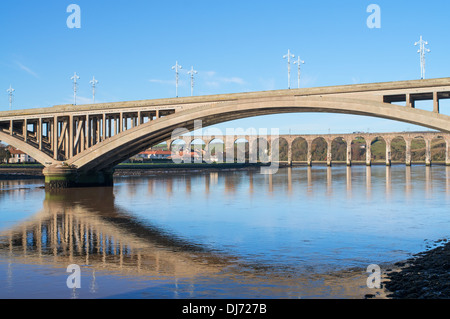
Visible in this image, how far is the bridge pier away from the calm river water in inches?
508

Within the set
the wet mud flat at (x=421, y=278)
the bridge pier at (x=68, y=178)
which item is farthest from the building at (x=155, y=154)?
the wet mud flat at (x=421, y=278)

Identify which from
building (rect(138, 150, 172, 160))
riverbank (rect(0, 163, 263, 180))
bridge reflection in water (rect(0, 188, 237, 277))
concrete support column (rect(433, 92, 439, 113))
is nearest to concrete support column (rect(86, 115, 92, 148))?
bridge reflection in water (rect(0, 188, 237, 277))

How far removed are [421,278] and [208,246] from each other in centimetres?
873

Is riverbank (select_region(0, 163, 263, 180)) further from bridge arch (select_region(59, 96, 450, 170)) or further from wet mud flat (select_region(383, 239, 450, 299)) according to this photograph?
wet mud flat (select_region(383, 239, 450, 299))

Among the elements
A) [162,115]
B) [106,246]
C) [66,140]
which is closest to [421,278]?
[106,246]

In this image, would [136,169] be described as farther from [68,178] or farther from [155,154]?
[155,154]

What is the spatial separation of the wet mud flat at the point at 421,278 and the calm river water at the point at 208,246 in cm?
60

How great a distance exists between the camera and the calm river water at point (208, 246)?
492 inches

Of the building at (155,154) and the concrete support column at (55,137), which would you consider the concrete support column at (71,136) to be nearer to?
the concrete support column at (55,137)

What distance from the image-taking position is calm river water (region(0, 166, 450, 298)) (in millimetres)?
12500

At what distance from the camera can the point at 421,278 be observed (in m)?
12.3
